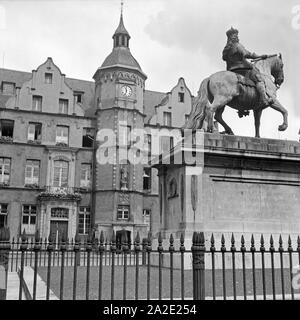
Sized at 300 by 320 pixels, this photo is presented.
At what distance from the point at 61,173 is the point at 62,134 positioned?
3.73 meters

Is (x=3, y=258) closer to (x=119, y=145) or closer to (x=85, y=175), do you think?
(x=119, y=145)

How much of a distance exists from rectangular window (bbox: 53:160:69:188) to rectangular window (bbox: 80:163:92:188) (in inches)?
55.2

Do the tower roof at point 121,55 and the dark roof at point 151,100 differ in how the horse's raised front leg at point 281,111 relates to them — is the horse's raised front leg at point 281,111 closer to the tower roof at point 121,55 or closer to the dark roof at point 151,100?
the tower roof at point 121,55

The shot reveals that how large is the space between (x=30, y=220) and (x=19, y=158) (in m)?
5.63

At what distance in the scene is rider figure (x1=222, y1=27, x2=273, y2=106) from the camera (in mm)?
12062

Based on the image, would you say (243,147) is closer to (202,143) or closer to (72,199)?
(202,143)

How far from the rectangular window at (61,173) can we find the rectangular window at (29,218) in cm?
317

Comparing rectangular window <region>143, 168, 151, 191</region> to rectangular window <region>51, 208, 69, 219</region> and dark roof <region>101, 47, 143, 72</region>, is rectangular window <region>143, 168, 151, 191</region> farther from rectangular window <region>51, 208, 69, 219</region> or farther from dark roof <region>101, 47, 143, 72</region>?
dark roof <region>101, 47, 143, 72</region>

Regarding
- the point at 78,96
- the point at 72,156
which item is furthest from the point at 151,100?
the point at 72,156

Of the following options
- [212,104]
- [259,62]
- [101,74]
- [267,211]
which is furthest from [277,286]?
[101,74]

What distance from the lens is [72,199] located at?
122 feet

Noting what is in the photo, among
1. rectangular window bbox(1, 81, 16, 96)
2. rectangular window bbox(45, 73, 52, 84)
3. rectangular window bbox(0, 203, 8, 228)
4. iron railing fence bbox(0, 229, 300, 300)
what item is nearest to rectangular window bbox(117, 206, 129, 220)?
rectangular window bbox(0, 203, 8, 228)

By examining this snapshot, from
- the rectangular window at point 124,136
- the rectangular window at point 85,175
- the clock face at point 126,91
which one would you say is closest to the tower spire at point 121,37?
the clock face at point 126,91

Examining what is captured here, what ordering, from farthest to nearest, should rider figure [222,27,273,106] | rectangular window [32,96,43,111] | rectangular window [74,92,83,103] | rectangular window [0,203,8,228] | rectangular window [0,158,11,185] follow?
rectangular window [74,92,83,103] < rectangular window [32,96,43,111] < rectangular window [0,158,11,185] < rectangular window [0,203,8,228] < rider figure [222,27,273,106]
